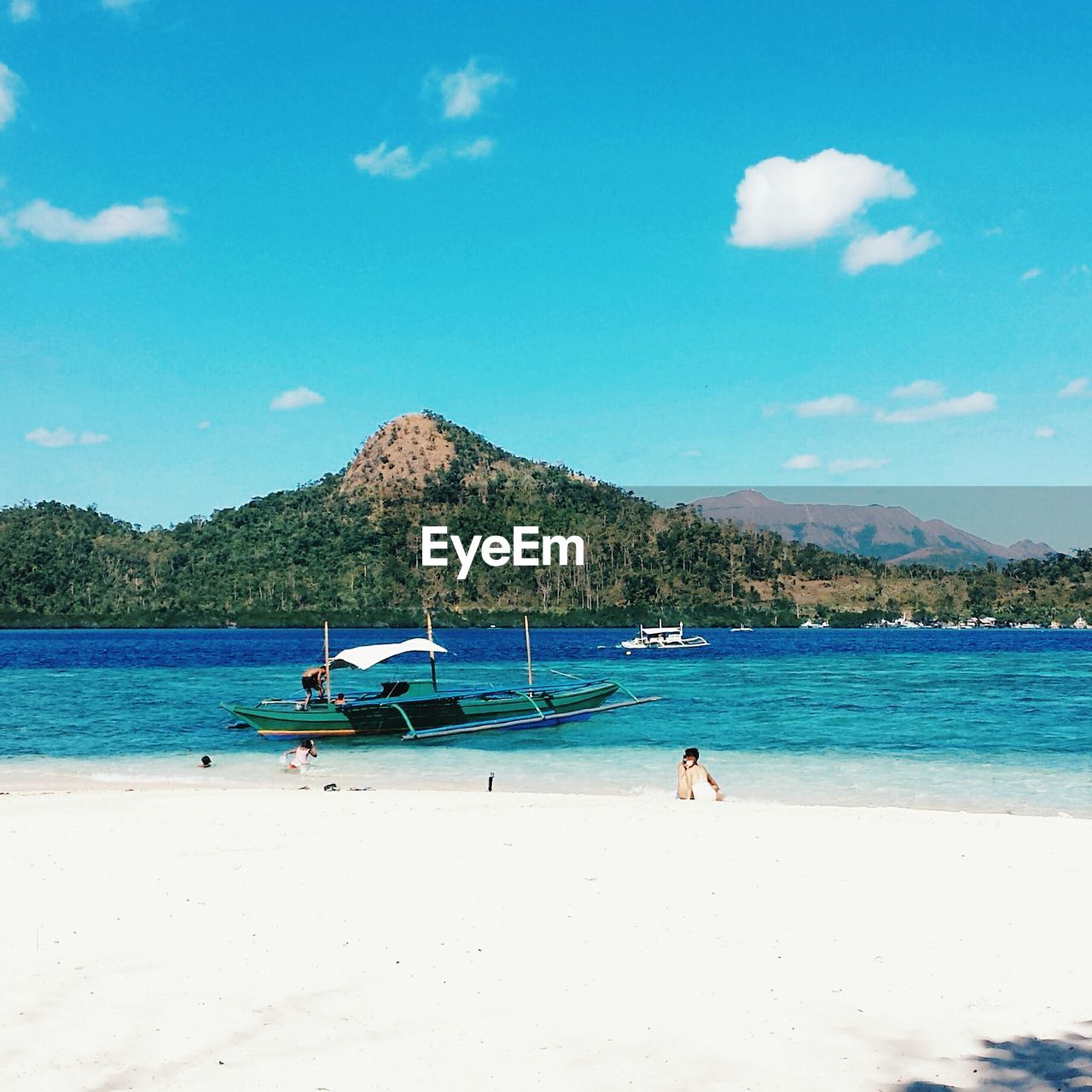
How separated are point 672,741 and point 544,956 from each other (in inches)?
1082

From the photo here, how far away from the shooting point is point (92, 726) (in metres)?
42.9

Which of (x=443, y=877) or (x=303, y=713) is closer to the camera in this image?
(x=443, y=877)

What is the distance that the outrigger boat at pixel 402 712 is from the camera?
36719mm

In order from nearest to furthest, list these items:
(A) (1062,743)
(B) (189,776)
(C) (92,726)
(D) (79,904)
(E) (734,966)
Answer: (E) (734,966)
(D) (79,904)
(B) (189,776)
(A) (1062,743)
(C) (92,726)

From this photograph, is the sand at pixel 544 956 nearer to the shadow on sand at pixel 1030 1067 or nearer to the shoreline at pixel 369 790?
the shadow on sand at pixel 1030 1067

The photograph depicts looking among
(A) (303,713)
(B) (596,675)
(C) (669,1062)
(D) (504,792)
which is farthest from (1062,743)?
(B) (596,675)

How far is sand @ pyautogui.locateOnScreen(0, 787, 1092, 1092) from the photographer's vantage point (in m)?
7.22

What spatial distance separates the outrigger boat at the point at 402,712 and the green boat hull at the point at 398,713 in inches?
1.2

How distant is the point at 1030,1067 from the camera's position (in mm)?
7035

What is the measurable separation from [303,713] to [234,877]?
24.5 meters

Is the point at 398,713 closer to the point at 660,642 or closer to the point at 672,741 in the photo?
the point at 672,741

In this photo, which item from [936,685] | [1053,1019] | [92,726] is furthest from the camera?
[936,685]

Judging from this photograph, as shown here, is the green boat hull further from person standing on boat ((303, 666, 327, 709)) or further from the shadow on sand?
the shadow on sand

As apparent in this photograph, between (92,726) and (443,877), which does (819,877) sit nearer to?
(443,877)
